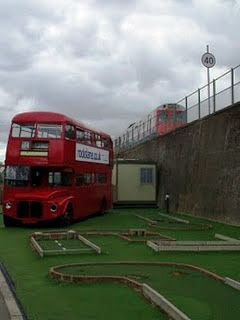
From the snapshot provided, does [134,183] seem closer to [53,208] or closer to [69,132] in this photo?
[69,132]

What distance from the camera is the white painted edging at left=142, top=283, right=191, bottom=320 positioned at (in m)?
7.37

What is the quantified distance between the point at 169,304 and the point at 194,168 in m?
22.0

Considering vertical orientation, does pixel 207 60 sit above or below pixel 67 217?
above

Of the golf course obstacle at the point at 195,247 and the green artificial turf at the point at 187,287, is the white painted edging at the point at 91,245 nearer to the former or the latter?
the golf course obstacle at the point at 195,247

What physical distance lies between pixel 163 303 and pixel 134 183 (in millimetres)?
28491

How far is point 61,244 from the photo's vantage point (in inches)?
643

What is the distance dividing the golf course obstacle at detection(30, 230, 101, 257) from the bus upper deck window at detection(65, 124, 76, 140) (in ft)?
20.7

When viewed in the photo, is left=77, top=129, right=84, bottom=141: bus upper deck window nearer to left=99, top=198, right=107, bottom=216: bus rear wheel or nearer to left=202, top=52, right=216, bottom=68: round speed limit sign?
Answer: left=99, top=198, right=107, bottom=216: bus rear wheel

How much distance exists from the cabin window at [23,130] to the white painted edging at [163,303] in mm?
14610

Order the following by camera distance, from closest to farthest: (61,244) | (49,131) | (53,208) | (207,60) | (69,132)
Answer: (61,244) → (53,208) → (49,131) → (69,132) → (207,60)

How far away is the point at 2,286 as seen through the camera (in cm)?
1009

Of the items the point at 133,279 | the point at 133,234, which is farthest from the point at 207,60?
the point at 133,279

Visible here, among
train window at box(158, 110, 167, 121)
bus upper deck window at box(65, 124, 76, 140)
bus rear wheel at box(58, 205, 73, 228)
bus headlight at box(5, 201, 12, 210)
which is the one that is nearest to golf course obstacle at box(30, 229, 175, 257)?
bus rear wheel at box(58, 205, 73, 228)

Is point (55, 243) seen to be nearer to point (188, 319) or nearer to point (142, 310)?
point (142, 310)
